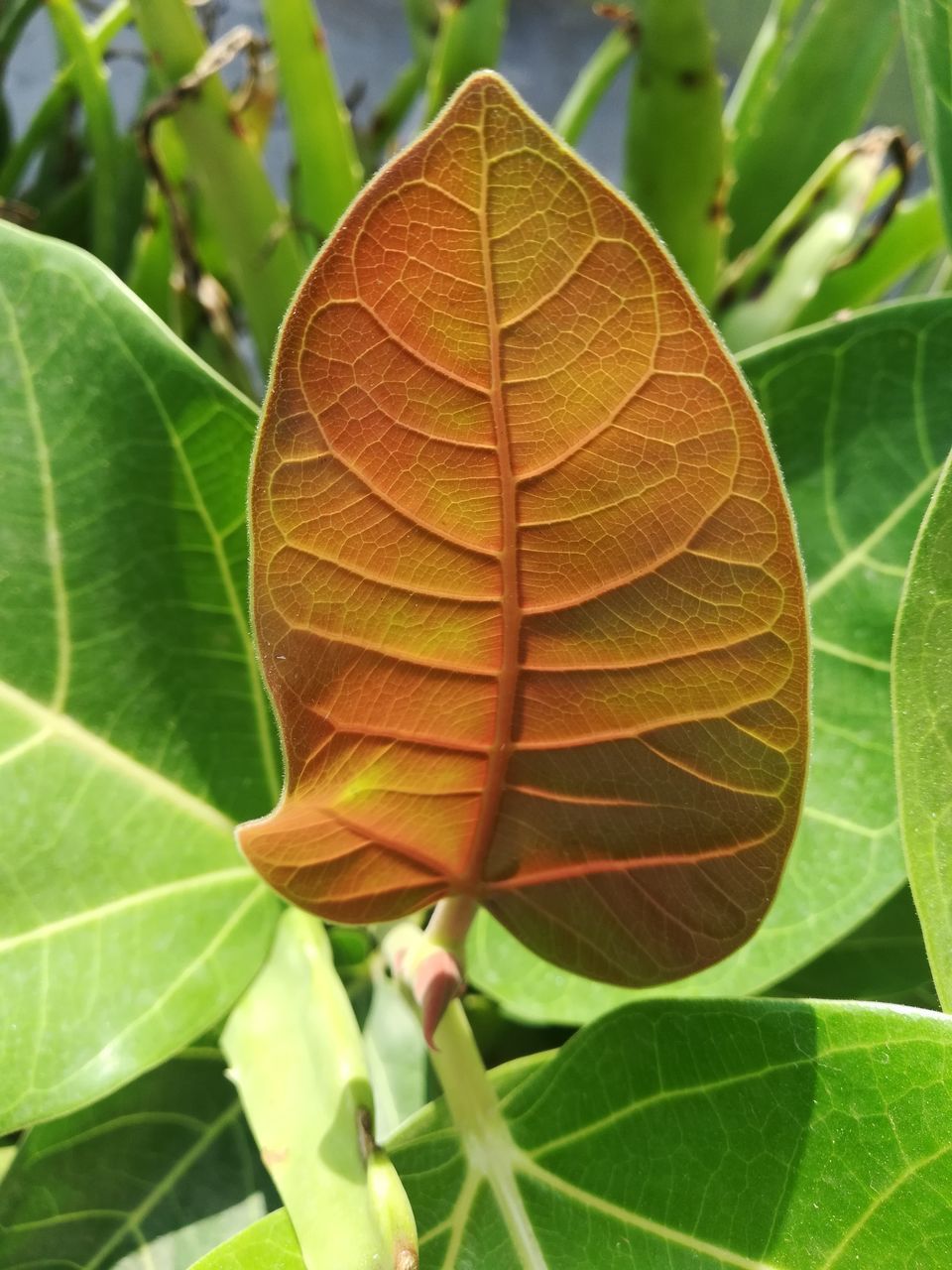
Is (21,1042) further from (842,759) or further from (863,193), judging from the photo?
(863,193)

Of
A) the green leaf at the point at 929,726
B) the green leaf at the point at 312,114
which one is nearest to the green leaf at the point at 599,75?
the green leaf at the point at 312,114

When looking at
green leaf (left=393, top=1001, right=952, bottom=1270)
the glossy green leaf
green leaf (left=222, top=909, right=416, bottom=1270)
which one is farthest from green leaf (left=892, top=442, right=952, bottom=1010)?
the glossy green leaf

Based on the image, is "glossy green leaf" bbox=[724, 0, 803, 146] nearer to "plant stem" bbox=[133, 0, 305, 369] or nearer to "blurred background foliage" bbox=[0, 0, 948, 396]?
"blurred background foliage" bbox=[0, 0, 948, 396]

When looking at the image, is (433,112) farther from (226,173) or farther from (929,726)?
(929,726)

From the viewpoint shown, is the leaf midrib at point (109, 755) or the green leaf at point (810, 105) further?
the green leaf at point (810, 105)

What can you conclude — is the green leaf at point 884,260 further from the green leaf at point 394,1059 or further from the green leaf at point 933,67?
the green leaf at point 394,1059

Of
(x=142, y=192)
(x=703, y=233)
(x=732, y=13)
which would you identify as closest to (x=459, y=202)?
(x=703, y=233)

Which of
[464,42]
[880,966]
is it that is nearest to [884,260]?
[464,42]
